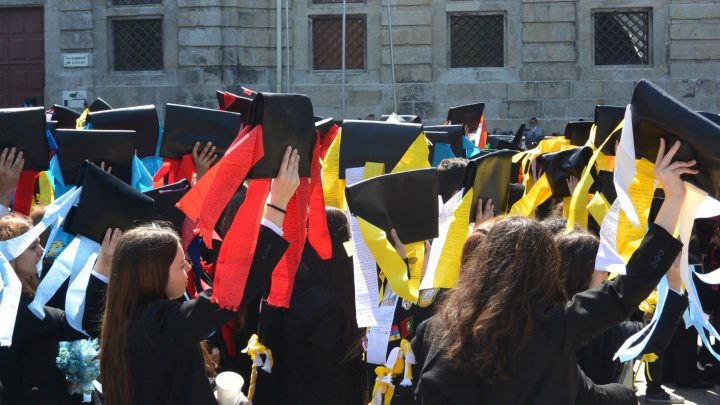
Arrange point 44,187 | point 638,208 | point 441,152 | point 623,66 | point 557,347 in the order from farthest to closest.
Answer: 1. point 623,66
2. point 441,152
3. point 44,187
4. point 638,208
5. point 557,347

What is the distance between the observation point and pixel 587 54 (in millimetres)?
19312

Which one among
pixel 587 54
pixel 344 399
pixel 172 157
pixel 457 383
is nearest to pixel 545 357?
pixel 457 383

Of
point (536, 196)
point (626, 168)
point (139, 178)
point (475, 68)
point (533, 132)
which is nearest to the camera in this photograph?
point (626, 168)

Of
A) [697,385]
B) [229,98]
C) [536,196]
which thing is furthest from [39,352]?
[697,385]

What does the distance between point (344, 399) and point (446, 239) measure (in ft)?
2.49

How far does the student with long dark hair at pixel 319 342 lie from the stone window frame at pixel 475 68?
1577 centimetres

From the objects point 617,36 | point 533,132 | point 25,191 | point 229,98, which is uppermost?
point 617,36

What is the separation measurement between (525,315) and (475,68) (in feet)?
56.6

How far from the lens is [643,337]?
3316mm

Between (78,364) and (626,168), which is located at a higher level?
(626,168)

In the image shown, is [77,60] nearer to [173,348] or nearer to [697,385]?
[697,385]

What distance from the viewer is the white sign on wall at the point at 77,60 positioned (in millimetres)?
20031

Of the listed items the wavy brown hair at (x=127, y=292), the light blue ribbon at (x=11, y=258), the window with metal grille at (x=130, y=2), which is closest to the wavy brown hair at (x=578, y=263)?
the wavy brown hair at (x=127, y=292)

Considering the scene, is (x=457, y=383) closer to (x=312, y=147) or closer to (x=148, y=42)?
(x=312, y=147)
